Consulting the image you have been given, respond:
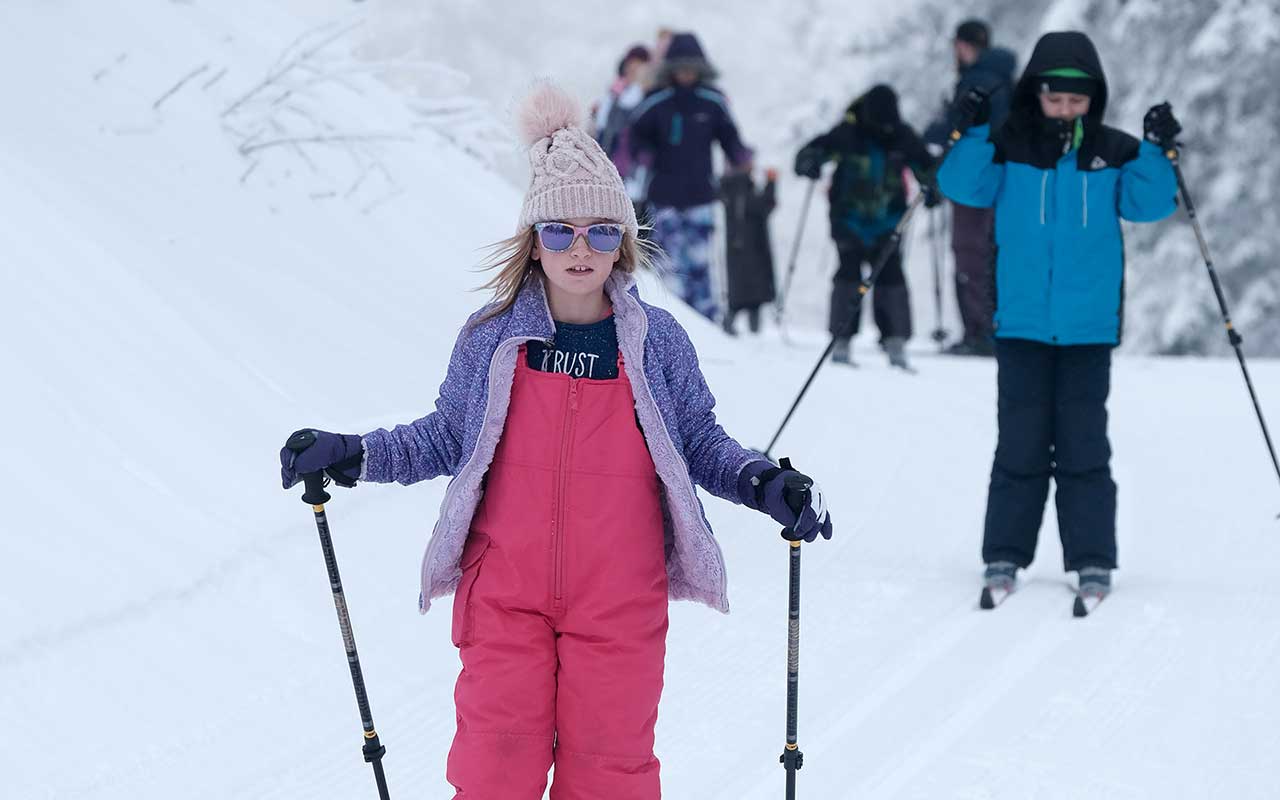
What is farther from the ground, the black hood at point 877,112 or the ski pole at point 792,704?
the black hood at point 877,112

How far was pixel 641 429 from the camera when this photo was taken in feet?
9.07

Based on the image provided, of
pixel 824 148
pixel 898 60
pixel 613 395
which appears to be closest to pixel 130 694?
pixel 613 395

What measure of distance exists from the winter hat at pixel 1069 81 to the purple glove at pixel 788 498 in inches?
105

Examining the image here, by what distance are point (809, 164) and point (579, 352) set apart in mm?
5853

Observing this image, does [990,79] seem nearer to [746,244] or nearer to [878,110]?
[878,110]

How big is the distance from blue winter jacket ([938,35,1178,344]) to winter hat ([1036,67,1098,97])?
0.11 ft

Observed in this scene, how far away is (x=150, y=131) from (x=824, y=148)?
4.22 m

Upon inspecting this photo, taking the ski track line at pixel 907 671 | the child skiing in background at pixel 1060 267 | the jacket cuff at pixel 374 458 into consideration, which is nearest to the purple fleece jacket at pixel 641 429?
the jacket cuff at pixel 374 458

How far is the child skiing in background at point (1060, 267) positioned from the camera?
16.1 feet

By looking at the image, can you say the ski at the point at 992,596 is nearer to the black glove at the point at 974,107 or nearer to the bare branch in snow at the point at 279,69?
the black glove at the point at 974,107

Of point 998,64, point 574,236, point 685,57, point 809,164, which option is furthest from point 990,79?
point 574,236

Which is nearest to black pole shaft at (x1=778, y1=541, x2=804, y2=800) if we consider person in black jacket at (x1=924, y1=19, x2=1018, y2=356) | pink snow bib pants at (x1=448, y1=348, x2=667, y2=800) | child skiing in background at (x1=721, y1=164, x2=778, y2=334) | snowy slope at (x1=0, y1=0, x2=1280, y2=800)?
pink snow bib pants at (x1=448, y1=348, x2=667, y2=800)

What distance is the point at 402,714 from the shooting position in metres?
4.12

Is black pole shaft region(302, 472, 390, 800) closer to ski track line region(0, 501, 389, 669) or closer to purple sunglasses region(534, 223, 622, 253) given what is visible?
purple sunglasses region(534, 223, 622, 253)
